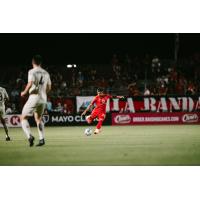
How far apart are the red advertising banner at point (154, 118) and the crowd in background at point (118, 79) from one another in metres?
1.43

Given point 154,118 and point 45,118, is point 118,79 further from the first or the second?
point 45,118

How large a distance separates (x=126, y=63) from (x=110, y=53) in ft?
6.39

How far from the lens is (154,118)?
2625 cm

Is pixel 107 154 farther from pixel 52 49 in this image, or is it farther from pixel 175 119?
pixel 52 49

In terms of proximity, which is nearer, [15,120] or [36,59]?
[36,59]

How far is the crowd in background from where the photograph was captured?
88.5ft

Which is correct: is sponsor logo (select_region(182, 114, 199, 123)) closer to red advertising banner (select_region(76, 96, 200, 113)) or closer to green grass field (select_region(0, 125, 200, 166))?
red advertising banner (select_region(76, 96, 200, 113))

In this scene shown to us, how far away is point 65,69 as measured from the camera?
28.7 metres

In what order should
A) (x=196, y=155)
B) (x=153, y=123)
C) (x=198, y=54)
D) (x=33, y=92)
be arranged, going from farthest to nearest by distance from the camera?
1. (x=198, y=54)
2. (x=153, y=123)
3. (x=33, y=92)
4. (x=196, y=155)

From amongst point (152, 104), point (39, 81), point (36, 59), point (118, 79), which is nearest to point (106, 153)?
point (39, 81)

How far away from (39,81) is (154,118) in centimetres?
1431

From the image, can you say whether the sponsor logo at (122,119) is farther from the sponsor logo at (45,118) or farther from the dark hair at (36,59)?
the dark hair at (36,59)

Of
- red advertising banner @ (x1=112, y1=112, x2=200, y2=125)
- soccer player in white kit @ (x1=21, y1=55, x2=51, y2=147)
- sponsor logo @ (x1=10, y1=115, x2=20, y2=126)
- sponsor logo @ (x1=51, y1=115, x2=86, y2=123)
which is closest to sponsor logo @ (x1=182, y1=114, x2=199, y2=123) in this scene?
red advertising banner @ (x1=112, y1=112, x2=200, y2=125)

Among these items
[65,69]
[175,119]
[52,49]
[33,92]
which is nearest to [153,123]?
[175,119]
